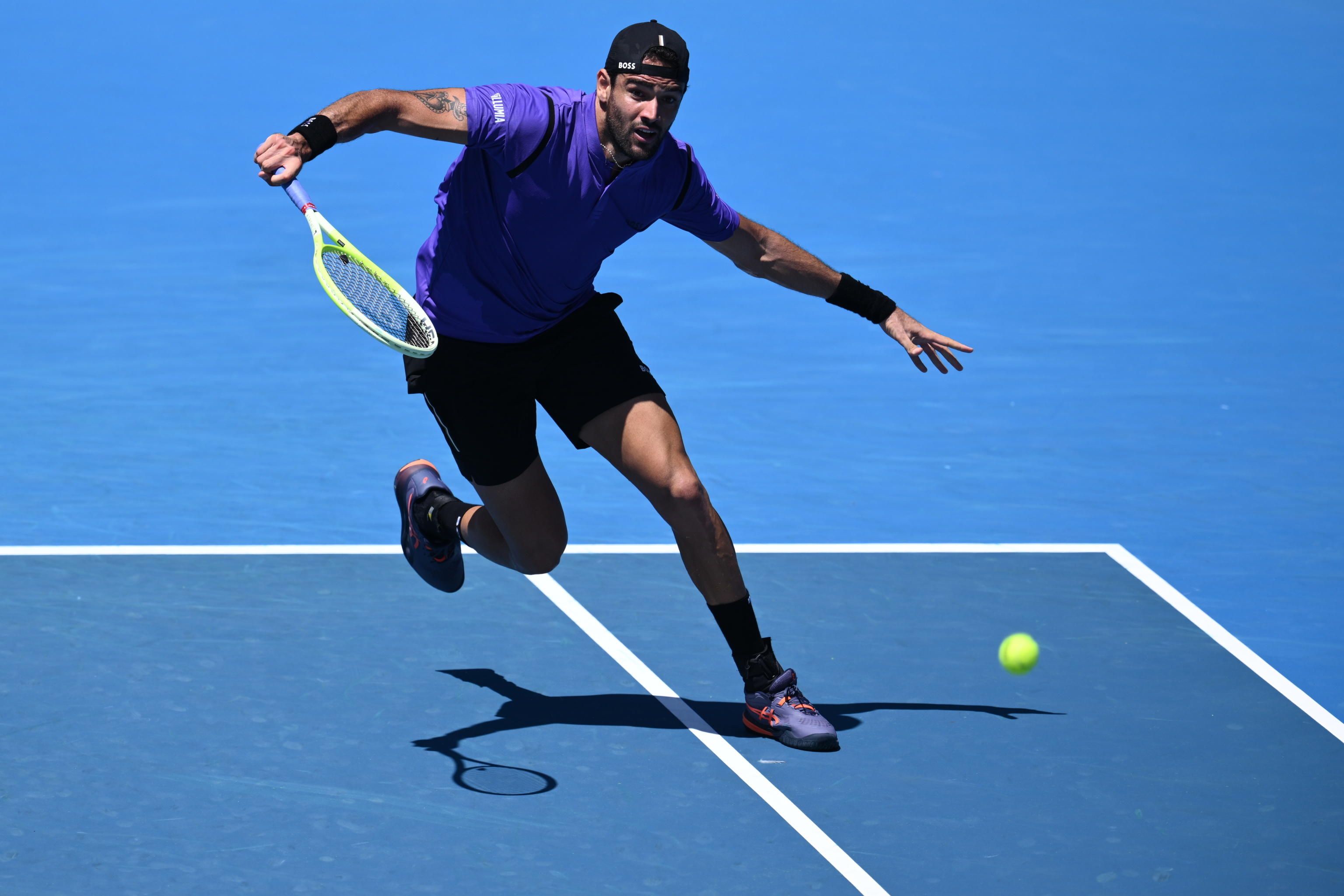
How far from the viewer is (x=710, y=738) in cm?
521

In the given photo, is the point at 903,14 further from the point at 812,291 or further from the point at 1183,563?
the point at 812,291

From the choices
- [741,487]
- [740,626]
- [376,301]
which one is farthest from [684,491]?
[741,487]

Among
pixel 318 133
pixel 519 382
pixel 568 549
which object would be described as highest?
pixel 318 133

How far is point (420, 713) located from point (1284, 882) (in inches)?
95.2

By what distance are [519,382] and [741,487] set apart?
2.65 m

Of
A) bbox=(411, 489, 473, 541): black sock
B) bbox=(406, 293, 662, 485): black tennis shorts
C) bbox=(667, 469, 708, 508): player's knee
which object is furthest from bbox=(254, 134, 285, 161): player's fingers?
bbox=(411, 489, 473, 541): black sock

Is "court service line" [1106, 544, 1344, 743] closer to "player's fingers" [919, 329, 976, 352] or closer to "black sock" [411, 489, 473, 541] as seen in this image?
"player's fingers" [919, 329, 976, 352]

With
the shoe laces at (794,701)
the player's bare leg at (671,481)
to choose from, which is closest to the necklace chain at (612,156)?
the player's bare leg at (671,481)

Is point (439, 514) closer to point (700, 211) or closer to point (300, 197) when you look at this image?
point (700, 211)

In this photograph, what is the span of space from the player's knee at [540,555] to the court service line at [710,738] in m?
0.40

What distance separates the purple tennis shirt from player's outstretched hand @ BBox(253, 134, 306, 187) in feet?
2.40

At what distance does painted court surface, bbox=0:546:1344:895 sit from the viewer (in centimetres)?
437

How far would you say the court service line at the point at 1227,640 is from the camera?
5555 millimetres

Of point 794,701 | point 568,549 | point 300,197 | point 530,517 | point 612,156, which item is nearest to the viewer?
point 300,197
